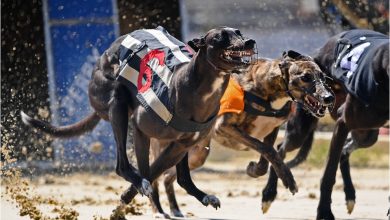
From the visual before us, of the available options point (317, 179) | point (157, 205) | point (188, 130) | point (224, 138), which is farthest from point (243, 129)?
point (317, 179)

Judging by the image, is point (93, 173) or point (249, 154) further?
point (249, 154)

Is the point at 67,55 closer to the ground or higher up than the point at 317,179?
higher up

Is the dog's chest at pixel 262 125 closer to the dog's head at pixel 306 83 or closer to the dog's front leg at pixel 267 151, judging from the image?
the dog's front leg at pixel 267 151

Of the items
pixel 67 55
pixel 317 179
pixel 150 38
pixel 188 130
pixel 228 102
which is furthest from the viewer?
pixel 67 55

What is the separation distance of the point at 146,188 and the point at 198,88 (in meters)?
0.72

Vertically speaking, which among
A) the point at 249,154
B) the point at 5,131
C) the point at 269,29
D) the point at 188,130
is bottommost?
the point at 249,154

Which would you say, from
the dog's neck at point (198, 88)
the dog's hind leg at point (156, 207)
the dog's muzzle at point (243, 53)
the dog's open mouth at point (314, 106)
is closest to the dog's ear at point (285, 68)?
the dog's open mouth at point (314, 106)

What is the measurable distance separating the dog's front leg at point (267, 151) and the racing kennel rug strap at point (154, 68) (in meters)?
0.86

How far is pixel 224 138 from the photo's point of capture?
27.1ft

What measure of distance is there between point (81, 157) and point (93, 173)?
21 cm

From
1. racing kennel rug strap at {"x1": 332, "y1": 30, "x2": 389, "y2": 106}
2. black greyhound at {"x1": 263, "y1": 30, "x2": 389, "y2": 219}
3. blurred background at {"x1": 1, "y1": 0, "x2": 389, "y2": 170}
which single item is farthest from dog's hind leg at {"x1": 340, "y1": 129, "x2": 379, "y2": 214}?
blurred background at {"x1": 1, "y1": 0, "x2": 389, "y2": 170}

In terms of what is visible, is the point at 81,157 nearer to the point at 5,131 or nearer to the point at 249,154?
the point at 249,154

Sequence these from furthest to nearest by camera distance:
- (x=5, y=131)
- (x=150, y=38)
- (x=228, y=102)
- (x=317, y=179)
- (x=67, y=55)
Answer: (x=67, y=55) → (x=317, y=179) → (x=5, y=131) → (x=228, y=102) → (x=150, y=38)

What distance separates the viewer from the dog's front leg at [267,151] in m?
7.48
